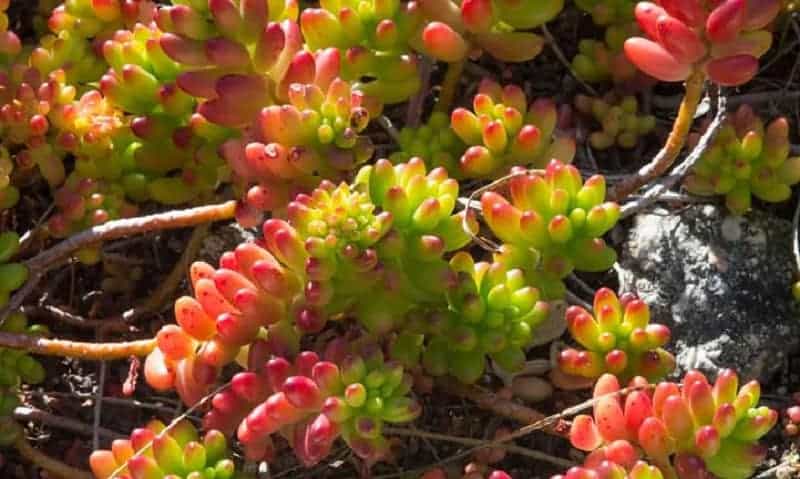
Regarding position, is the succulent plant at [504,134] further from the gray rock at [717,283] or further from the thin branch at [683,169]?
the gray rock at [717,283]

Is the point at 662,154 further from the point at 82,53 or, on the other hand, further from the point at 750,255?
the point at 82,53

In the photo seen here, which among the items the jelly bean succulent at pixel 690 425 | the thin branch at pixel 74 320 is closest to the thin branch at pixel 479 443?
the jelly bean succulent at pixel 690 425

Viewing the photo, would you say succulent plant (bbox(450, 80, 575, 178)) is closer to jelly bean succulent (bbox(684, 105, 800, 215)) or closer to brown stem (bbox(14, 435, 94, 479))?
jelly bean succulent (bbox(684, 105, 800, 215))

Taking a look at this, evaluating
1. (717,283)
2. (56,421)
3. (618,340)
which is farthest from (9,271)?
(717,283)

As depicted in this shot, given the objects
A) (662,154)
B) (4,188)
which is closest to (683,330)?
(662,154)

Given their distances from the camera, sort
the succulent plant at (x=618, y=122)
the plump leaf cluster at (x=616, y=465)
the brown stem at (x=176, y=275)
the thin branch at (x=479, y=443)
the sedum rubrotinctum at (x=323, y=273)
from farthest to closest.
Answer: the succulent plant at (x=618, y=122) → the brown stem at (x=176, y=275) → the thin branch at (x=479, y=443) → the sedum rubrotinctum at (x=323, y=273) → the plump leaf cluster at (x=616, y=465)
